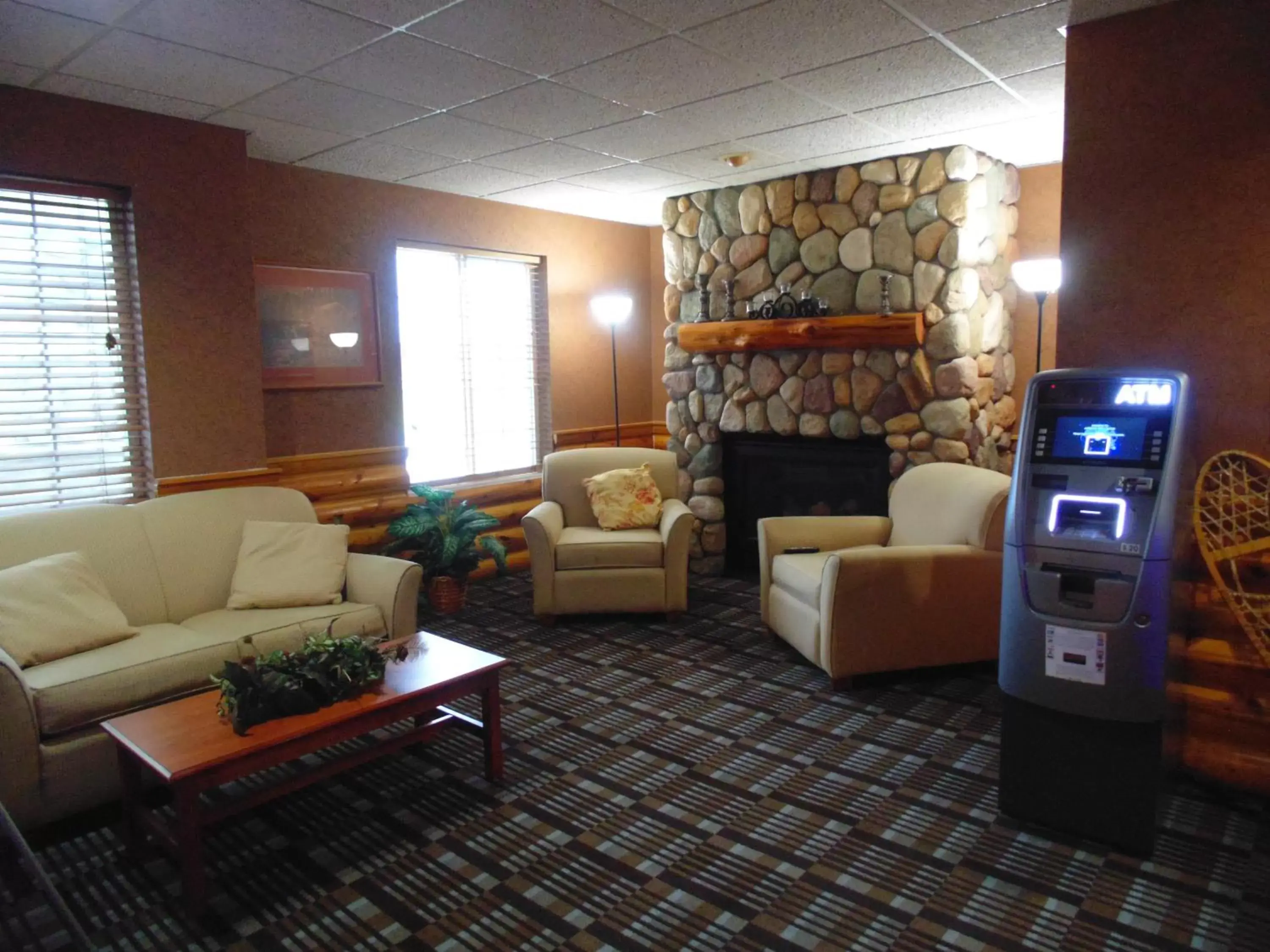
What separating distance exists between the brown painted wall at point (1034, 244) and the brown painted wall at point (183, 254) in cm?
432

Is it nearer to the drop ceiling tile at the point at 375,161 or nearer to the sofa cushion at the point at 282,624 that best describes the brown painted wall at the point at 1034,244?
the drop ceiling tile at the point at 375,161

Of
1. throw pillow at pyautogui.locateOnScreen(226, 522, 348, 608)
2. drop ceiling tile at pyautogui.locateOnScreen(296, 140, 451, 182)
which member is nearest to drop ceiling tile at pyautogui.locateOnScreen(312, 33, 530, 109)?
drop ceiling tile at pyautogui.locateOnScreen(296, 140, 451, 182)

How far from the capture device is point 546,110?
→ 151 inches

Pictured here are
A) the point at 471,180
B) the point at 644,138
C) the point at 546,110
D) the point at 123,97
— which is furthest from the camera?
the point at 471,180

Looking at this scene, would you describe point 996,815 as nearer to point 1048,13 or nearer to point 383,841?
point 383,841

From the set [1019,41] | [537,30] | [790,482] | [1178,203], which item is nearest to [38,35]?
[537,30]

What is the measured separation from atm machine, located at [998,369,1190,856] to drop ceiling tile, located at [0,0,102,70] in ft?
11.0

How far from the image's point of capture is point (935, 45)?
315 cm

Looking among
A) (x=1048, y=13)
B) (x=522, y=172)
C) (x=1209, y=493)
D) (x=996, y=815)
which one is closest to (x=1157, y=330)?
(x=1209, y=493)

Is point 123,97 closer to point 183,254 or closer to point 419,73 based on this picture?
point 183,254

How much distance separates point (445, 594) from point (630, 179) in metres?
2.76

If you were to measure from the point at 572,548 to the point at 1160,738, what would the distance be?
2.93 m

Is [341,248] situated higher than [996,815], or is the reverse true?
[341,248]

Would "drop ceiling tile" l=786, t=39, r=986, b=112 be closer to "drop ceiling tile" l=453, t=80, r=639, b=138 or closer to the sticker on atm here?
"drop ceiling tile" l=453, t=80, r=639, b=138
